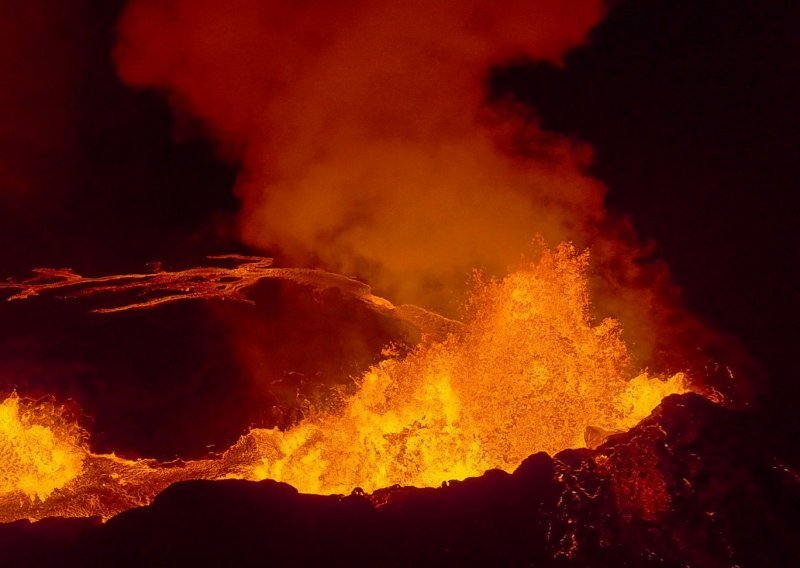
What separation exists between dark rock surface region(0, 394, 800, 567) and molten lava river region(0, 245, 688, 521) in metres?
1.47

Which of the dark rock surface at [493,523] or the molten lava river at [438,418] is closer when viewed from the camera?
the dark rock surface at [493,523]

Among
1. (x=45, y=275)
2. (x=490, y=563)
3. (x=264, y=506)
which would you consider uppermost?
(x=45, y=275)

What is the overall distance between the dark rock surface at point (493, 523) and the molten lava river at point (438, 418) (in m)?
1.47

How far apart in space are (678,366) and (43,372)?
13.7 metres

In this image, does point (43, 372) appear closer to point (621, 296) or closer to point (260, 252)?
point (260, 252)

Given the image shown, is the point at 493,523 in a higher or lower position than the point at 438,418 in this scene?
lower

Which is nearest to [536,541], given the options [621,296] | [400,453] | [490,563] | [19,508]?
[490,563]

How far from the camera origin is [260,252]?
2130cm

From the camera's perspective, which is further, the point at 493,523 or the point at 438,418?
the point at 438,418

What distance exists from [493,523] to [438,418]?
369cm

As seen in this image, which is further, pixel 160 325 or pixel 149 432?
pixel 160 325

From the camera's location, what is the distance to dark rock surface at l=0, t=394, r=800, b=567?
8594 millimetres

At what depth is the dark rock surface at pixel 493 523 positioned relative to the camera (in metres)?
8.59

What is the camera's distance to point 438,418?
12555 mm
